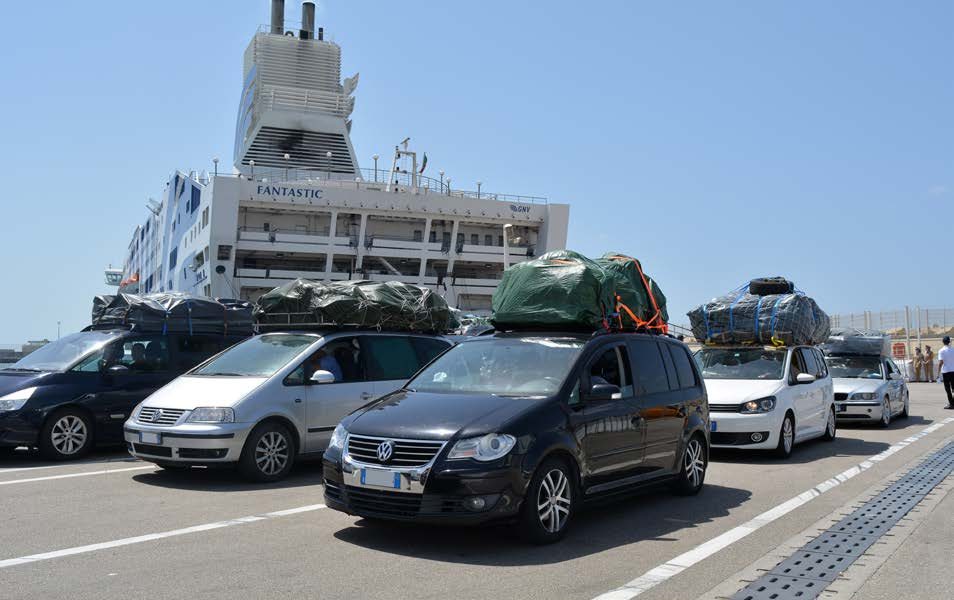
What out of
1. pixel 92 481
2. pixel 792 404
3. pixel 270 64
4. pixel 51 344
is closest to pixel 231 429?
pixel 92 481

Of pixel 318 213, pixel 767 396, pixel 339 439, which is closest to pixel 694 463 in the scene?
pixel 767 396

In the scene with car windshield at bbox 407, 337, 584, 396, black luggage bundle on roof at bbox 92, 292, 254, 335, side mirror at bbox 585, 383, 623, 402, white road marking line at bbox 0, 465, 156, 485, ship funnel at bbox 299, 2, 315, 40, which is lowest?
white road marking line at bbox 0, 465, 156, 485

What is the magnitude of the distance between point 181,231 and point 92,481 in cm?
5473

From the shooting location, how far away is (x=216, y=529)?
6477 millimetres

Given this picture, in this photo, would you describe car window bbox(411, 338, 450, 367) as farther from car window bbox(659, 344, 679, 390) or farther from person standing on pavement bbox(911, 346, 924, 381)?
person standing on pavement bbox(911, 346, 924, 381)

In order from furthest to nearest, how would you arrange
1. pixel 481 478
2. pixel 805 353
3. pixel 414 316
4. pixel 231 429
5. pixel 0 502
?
pixel 805 353
pixel 414 316
pixel 231 429
pixel 0 502
pixel 481 478

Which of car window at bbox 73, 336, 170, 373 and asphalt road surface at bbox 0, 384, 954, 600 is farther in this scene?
car window at bbox 73, 336, 170, 373

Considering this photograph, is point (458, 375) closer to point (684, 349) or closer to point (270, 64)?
point (684, 349)

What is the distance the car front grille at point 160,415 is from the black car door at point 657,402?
14.9 feet

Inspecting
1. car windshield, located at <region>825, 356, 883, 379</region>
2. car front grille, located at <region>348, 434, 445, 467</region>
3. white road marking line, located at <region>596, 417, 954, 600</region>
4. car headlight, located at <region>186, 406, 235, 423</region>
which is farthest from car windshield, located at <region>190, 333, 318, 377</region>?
car windshield, located at <region>825, 356, 883, 379</region>

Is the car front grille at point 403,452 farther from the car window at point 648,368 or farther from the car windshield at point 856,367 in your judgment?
the car windshield at point 856,367

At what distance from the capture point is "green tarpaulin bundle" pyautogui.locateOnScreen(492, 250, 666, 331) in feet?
25.8

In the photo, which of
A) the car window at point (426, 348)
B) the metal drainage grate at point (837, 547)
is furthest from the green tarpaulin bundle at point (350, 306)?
the metal drainage grate at point (837, 547)

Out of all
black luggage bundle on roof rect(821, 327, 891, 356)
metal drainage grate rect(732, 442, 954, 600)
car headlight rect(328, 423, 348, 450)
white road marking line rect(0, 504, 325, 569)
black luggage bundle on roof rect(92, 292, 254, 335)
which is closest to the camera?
metal drainage grate rect(732, 442, 954, 600)
